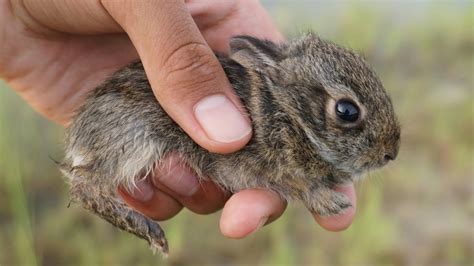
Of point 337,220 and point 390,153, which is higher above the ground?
point 390,153

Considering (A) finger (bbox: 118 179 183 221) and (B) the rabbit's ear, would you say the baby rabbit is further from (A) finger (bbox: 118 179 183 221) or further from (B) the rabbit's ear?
(A) finger (bbox: 118 179 183 221)

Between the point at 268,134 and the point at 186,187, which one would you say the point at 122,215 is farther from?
the point at 268,134

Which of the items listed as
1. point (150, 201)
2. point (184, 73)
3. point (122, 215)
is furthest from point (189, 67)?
point (150, 201)

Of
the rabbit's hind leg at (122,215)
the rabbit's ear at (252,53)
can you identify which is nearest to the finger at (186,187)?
the rabbit's hind leg at (122,215)

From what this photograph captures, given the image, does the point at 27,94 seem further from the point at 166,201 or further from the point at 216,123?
the point at 216,123

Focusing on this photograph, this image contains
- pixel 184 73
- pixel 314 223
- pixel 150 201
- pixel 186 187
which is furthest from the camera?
pixel 314 223

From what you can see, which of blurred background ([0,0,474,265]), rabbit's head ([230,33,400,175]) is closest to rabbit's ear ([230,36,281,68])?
rabbit's head ([230,33,400,175])
